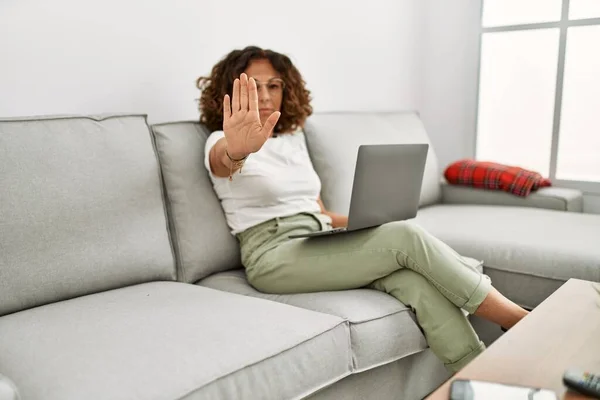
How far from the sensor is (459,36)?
3.43 m

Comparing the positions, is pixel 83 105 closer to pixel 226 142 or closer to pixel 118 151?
pixel 118 151

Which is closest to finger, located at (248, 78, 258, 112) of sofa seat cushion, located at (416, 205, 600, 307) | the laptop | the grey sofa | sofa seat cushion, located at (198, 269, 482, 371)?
the laptop

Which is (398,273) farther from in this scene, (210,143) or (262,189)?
(210,143)

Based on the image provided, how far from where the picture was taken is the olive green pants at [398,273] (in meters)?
1.55

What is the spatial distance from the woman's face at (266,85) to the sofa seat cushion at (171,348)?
0.71 metres

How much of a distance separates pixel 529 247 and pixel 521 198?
77 centimetres

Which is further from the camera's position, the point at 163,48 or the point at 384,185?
the point at 163,48

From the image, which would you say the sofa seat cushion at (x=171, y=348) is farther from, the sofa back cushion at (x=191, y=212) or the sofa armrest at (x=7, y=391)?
the sofa back cushion at (x=191, y=212)

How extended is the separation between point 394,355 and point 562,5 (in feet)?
7.77

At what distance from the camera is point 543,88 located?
10.6 feet

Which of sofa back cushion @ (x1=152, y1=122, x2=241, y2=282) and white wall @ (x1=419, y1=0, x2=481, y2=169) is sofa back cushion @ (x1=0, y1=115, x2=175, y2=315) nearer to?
sofa back cushion @ (x1=152, y1=122, x2=241, y2=282)

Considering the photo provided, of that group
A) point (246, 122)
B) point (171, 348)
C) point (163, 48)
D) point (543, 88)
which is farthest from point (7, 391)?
point (543, 88)

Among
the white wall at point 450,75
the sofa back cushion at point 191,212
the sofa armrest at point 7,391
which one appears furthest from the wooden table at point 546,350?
the white wall at point 450,75

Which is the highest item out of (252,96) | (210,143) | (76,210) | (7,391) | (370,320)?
(252,96)
